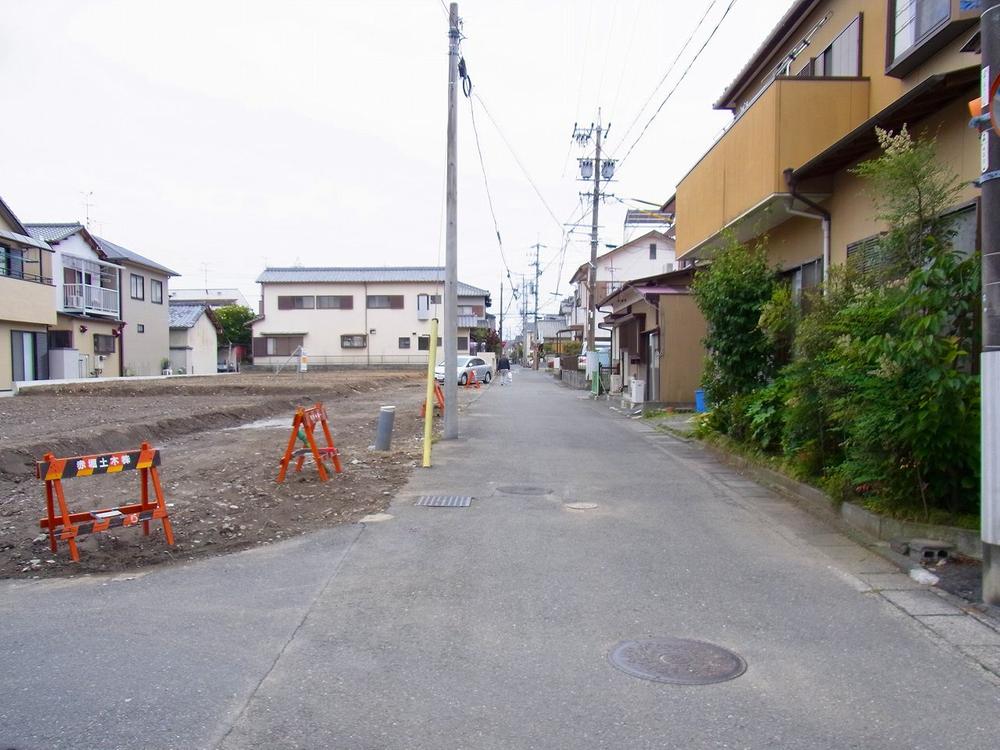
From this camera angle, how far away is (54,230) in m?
33.6


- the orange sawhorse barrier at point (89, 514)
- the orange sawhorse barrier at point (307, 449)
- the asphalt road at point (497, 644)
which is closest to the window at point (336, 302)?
the orange sawhorse barrier at point (307, 449)

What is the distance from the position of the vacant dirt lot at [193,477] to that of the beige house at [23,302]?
5919 mm

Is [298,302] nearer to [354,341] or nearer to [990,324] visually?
[354,341]

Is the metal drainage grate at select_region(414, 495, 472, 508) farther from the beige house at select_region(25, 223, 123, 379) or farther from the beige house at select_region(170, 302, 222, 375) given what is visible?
the beige house at select_region(170, 302, 222, 375)

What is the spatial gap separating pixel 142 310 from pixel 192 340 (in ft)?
26.2

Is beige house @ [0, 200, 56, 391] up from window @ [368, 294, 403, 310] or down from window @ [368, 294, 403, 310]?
down

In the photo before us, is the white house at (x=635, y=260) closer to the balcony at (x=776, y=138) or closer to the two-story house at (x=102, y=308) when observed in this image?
the two-story house at (x=102, y=308)

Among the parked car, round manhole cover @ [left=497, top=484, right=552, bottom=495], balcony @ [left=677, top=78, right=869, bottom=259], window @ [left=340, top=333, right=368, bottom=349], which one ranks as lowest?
round manhole cover @ [left=497, top=484, right=552, bottom=495]

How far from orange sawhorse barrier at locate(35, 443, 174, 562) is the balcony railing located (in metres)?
30.8

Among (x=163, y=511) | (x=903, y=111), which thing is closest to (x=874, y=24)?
(x=903, y=111)

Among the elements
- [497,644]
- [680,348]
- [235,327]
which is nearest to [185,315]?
[235,327]

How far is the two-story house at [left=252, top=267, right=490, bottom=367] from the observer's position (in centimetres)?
6150

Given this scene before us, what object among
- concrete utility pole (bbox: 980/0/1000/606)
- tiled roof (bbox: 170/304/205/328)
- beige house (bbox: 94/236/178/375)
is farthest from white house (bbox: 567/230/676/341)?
concrete utility pole (bbox: 980/0/1000/606)

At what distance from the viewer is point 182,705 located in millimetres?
3709
